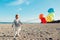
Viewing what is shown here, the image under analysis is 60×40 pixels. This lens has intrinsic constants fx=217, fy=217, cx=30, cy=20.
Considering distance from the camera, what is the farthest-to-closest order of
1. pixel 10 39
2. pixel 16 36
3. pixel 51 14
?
pixel 51 14 → pixel 16 36 → pixel 10 39

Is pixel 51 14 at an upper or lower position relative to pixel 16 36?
upper

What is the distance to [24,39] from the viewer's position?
15531 millimetres

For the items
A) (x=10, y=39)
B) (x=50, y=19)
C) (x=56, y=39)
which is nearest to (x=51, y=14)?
(x=50, y=19)

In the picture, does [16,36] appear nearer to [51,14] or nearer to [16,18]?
[16,18]

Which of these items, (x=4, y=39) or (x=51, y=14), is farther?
(x=51, y=14)

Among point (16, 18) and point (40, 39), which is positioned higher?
point (16, 18)

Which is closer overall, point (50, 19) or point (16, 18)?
point (16, 18)

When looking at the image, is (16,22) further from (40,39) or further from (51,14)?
(51,14)

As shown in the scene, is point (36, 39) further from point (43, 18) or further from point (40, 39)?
point (43, 18)

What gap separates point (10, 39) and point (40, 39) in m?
2.14

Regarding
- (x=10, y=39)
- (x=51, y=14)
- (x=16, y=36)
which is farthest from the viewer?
(x=51, y=14)

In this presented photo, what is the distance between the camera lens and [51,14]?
61.3ft

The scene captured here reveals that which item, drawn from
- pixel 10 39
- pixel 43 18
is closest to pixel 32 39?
pixel 10 39

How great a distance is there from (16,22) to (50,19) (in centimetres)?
417
